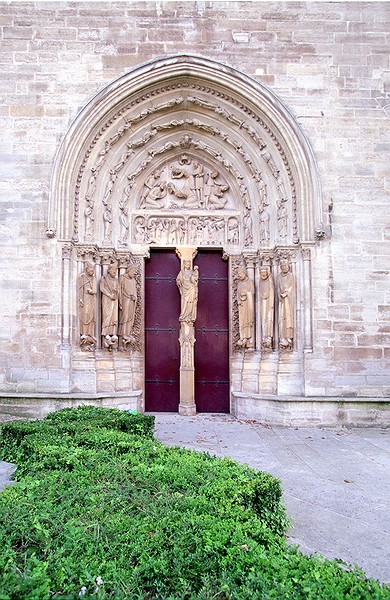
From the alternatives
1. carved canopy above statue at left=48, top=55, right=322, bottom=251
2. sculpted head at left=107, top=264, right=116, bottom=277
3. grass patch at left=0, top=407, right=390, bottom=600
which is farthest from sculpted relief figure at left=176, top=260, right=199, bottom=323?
grass patch at left=0, top=407, right=390, bottom=600

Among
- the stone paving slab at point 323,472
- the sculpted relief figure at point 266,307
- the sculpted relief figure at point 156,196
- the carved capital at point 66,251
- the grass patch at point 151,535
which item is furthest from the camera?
the sculpted relief figure at point 156,196

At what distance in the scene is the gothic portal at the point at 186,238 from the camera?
833 cm

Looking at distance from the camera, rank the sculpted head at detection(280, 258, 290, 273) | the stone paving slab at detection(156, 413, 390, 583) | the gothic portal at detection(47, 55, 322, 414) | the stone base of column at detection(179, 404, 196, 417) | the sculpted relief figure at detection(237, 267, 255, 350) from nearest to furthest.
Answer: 1. the stone paving slab at detection(156, 413, 390, 583)
2. the gothic portal at detection(47, 55, 322, 414)
3. the sculpted head at detection(280, 258, 290, 273)
4. the sculpted relief figure at detection(237, 267, 255, 350)
5. the stone base of column at detection(179, 404, 196, 417)

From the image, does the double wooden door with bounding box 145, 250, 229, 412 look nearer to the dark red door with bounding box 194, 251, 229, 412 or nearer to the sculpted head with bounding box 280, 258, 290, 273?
the dark red door with bounding box 194, 251, 229, 412

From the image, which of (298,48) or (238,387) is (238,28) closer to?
(298,48)

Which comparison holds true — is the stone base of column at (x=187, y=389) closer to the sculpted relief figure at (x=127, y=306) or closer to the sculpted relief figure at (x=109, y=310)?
the sculpted relief figure at (x=127, y=306)

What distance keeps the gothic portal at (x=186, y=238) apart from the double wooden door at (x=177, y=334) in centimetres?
2

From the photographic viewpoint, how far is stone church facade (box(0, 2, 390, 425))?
811 cm

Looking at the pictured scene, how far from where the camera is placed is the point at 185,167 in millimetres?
9664

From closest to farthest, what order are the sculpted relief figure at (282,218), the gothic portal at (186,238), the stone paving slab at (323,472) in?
the stone paving slab at (323,472)
the gothic portal at (186,238)
the sculpted relief figure at (282,218)

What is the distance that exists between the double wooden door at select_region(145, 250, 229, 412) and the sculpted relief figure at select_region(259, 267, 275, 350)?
904mm

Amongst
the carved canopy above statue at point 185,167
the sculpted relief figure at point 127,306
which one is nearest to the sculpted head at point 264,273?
the carved canopy above statue at point 185,167

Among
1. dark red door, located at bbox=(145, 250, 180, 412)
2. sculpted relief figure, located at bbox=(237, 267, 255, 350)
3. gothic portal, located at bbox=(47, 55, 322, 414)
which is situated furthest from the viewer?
dark red door, located at bbox=(145, 250, 180, 412)

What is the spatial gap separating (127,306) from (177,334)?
1195mm
